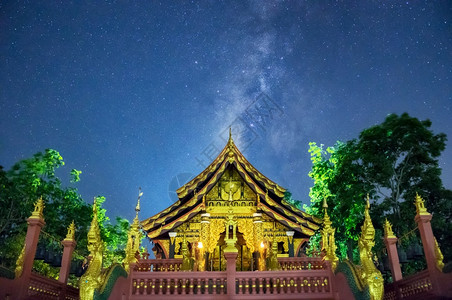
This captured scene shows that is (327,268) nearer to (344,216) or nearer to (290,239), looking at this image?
(290,239)

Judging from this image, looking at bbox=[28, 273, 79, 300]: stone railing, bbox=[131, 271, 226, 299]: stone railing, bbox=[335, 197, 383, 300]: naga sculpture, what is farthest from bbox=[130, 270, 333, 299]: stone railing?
bbox=[28, 273, 79, 300]: stone railing

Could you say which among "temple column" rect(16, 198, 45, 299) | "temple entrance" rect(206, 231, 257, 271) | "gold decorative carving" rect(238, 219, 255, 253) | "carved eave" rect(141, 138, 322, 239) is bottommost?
"temple column" rect(16, 198, 45, 299)

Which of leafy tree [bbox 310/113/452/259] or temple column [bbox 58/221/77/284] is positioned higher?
leafy tree [bbox 310/113/452/259]

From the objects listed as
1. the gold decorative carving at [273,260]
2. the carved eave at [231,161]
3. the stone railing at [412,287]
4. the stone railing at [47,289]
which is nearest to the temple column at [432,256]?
the stone railing at [412,287]

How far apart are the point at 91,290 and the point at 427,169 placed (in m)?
20.5

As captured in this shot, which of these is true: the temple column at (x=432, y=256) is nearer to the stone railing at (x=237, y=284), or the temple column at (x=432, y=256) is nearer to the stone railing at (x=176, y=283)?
the stone railing at (x=237, y=284)

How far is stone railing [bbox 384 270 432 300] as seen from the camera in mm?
9625

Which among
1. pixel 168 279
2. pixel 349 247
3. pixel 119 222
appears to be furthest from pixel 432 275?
pixel 119 222

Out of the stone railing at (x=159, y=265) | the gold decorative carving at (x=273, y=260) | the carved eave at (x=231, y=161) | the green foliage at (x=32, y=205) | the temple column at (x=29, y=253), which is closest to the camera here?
the temple column at (x=29, y=253)

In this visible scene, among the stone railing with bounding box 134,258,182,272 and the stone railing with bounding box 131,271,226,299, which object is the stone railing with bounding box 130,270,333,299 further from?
the stone railing with bounding box 134,258,182,272

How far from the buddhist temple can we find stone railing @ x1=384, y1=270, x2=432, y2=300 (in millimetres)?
5170

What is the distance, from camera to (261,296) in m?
9.47

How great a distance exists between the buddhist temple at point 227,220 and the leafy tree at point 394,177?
6.66 meters

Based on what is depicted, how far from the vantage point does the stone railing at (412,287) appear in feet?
31.6
